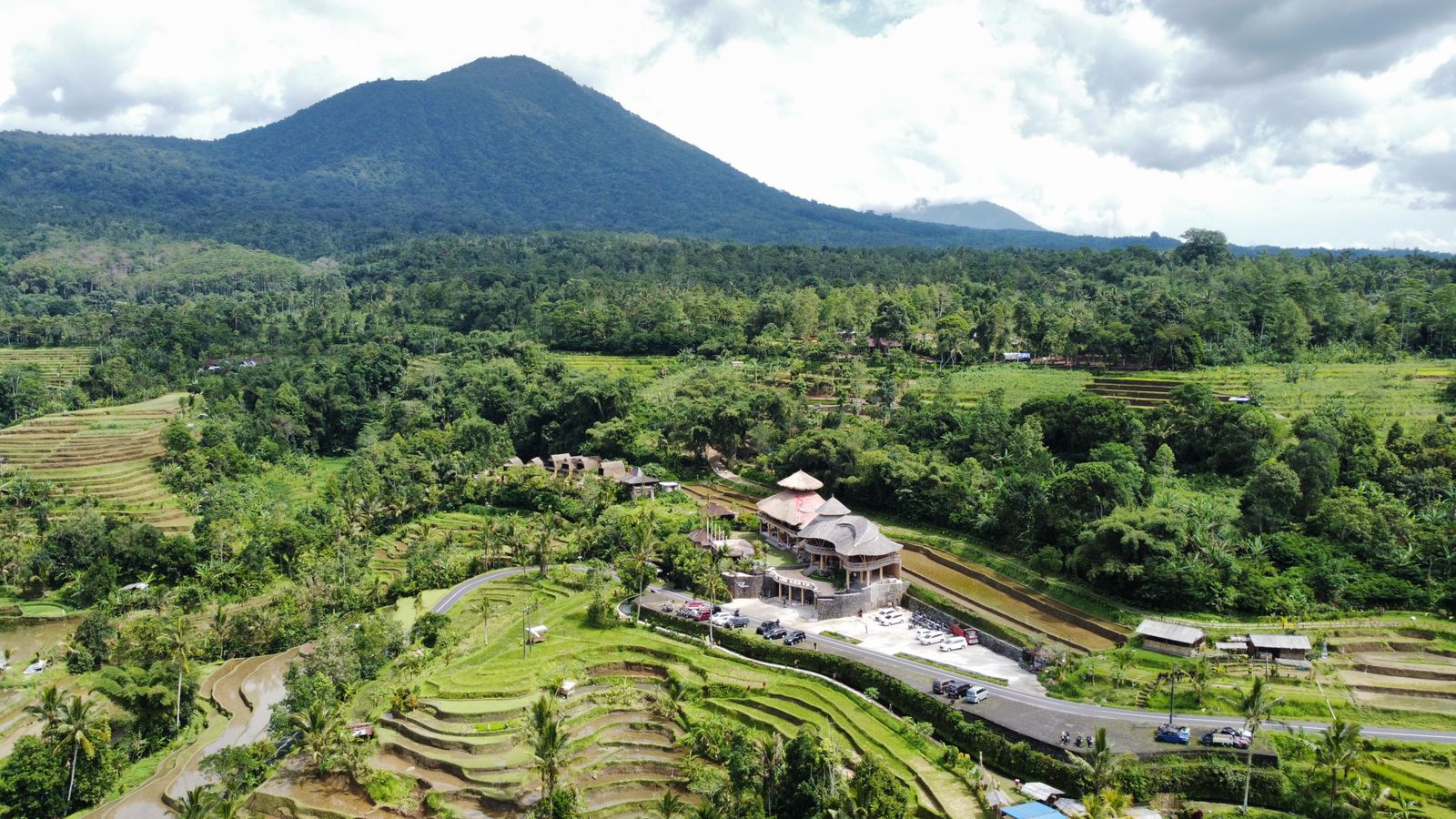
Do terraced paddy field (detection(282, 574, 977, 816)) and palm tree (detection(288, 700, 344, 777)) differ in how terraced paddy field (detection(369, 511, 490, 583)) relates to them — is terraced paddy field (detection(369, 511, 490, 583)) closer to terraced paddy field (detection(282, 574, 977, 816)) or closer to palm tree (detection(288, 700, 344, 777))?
terraced paddy field (detection(282, 574, 977, 816))

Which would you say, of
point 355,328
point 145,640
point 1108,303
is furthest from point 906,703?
point 355,328

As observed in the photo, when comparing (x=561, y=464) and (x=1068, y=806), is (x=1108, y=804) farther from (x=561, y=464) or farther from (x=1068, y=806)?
(x=561, y=464)

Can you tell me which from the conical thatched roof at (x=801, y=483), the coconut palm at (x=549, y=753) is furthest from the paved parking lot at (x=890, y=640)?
the coconut palm at (x=549, y=753)

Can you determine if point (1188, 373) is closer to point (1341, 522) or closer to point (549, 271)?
point (1341, 522)

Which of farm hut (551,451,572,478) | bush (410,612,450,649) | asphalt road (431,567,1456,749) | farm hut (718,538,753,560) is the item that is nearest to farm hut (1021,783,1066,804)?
asphalt road (431,567,1456,749)

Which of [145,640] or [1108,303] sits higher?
[1108,303]

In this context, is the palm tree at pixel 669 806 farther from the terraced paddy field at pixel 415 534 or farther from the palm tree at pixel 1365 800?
the terraced paddy field at pixel 415 534
